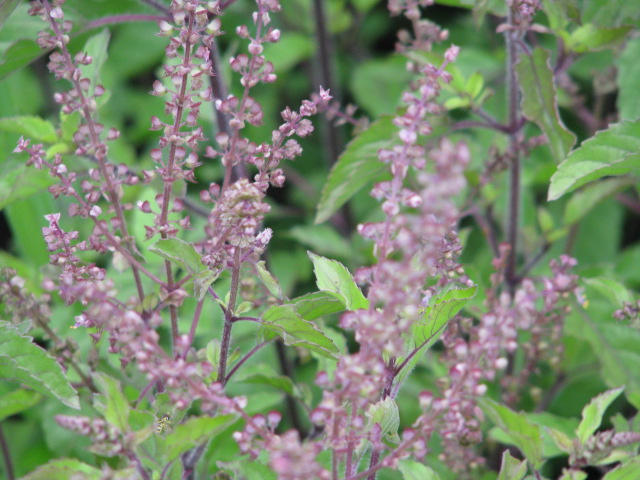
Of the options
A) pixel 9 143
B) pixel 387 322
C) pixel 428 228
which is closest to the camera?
pixel 428 228

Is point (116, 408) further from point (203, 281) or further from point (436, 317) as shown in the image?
point (436, 317)

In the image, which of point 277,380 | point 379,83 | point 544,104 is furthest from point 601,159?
point 379,83

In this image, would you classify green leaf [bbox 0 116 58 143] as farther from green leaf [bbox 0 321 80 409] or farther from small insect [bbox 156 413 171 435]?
small insect [bbox 156 413 171 435]

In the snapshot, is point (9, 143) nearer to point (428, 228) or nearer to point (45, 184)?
point (45, 184)

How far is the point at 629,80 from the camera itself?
5.22ft

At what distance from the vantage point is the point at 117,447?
0.78 metres

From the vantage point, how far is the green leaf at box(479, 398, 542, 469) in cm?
93

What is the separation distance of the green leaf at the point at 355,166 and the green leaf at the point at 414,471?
1.71 ft

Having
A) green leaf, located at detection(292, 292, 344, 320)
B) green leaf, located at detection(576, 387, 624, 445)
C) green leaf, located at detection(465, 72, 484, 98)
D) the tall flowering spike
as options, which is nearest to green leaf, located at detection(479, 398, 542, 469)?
green leaf, located at detection(576, 387, 624, 445)

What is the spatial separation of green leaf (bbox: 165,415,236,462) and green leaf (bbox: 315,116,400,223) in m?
0.63

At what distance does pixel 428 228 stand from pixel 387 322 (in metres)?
0.14

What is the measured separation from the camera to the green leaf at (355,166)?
1.40 metres

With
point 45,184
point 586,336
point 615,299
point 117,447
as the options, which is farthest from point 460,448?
point 45,184

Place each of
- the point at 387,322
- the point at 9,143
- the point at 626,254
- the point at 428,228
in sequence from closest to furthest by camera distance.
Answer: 1. the point at 428,228
2. the point at 387,322
3. the point at 9,143
4. the point at 626,254
